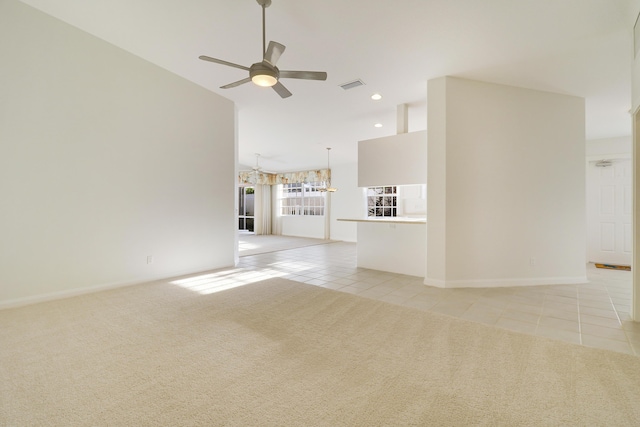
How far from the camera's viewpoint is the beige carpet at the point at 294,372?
55.9 inches

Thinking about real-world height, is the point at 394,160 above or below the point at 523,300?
above

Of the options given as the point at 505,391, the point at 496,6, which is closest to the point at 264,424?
the point at 505,391

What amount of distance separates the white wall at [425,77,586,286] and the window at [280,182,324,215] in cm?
668

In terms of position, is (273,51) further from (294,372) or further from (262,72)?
(294,372)

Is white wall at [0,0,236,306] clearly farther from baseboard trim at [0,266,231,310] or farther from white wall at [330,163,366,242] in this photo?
white wall at [330,163,366,242]

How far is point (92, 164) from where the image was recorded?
3.41 metres

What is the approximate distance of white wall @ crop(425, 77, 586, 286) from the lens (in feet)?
12.5

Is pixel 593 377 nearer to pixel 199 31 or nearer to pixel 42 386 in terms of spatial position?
pixel 42 386

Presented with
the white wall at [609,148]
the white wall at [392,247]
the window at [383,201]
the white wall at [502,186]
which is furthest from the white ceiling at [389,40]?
the window at [383,201]

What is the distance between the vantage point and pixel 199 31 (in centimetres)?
305

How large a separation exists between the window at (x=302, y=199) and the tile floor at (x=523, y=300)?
17.8 ft

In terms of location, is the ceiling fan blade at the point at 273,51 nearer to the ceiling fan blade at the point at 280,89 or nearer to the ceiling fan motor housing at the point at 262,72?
the ceiling fan motor housing at the point at 262,72

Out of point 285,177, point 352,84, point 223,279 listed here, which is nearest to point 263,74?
point 352,84

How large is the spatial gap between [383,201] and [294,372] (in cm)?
649
